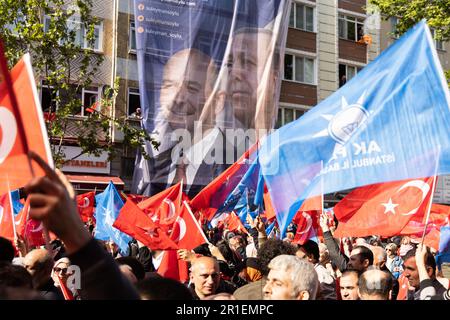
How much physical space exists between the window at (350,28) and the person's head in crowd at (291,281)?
89.4ft

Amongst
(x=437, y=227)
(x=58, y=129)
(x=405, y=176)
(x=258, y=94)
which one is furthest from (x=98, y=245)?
(x=258, y=94)

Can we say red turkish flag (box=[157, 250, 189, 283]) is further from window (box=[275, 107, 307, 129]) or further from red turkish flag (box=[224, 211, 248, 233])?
window (box=[275, 107, 307, 129])

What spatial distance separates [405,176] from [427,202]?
0.28 meters

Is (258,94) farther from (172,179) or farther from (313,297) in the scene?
(313,297)

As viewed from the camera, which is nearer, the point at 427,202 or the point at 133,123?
the point at 427,202

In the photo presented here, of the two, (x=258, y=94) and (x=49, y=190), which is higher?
(x=258, y=94)

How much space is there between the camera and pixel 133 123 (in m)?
23.2

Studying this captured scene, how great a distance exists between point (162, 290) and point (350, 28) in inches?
1127

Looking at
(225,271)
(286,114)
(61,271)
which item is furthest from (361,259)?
(286,114)

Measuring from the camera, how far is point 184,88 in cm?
2166

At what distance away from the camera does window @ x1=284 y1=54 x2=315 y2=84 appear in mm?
27219

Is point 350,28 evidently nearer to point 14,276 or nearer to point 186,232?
point 186,232

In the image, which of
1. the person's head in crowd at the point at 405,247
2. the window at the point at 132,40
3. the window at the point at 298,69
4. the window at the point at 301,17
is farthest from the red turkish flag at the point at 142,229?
the window at the point at 301,17

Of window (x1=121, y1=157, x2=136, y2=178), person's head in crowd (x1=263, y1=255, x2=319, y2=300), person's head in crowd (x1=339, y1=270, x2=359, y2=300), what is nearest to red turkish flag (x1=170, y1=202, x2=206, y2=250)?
person's head in crowd (x1=339, y1=270, x2=359, y2=300)
